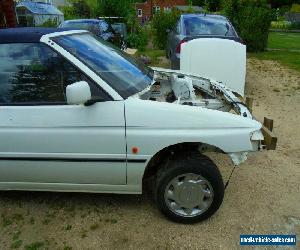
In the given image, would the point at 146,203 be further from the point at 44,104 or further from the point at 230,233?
the point at 44,104

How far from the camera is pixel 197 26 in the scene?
379 inches

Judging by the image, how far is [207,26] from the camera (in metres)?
9.59

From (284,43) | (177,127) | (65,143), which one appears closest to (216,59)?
(177,127)

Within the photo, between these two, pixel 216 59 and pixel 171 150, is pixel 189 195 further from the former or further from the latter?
pixel 216 59

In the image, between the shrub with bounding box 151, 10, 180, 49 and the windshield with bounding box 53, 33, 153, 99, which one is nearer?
the windshield with bounding box 53, 33, 153, 99

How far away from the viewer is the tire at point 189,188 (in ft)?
11.8

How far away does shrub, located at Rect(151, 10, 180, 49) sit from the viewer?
1741 centimetres

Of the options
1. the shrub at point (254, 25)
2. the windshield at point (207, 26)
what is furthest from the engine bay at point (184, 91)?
the shrub at point (254, 25)

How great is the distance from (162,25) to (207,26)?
8.19 metres

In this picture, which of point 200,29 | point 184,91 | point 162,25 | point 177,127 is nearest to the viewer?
point 177,127

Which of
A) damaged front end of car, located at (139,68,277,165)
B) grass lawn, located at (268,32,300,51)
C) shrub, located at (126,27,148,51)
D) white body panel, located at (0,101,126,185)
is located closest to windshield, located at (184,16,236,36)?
damaged front end of car, located at (139,68,277,165)

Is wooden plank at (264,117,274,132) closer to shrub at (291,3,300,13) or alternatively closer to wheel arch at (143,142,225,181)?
wheel arch at (143,142,225,181)

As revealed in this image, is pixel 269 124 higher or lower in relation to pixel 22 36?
lower

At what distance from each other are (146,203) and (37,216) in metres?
1.15
